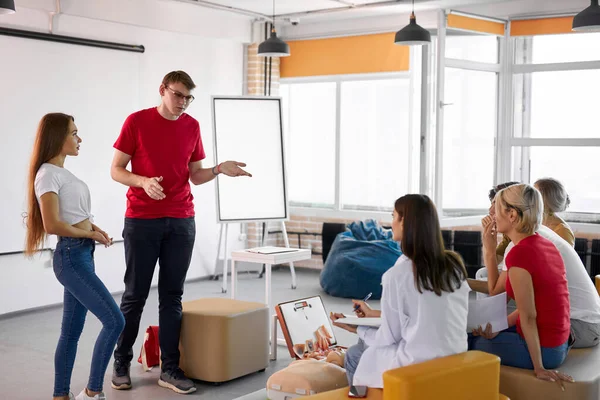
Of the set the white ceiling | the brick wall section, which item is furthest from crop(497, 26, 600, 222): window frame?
the brick wall section

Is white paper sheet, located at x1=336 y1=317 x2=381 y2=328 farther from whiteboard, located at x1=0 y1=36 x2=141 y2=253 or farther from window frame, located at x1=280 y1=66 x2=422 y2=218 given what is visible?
window frame, located at x1=280 y1=66 x2=422 y2=218

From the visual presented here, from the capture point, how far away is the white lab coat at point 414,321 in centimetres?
284

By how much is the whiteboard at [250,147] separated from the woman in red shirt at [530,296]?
3.50 m

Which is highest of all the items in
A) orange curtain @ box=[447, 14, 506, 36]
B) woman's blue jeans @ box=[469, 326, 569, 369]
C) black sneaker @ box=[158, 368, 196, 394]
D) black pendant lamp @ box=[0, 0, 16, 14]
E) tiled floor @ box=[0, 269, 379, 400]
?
orange curtain @ box=[447, 14, 506, 36]

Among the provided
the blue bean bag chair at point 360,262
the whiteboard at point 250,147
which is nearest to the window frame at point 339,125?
the blue bean bag chair at point 360,262

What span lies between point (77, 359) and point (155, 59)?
3609 mm

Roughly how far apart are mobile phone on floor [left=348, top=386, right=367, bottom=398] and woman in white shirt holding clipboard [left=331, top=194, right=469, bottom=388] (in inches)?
4.4

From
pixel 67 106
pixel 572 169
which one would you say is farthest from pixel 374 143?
pixel 67 106

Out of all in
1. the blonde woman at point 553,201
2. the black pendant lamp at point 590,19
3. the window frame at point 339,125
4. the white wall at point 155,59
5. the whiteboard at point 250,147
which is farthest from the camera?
the window frame at point 339,125

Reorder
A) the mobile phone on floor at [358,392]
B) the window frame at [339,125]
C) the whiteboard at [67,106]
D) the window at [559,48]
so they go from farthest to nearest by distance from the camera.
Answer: the window frame at [339,125] → the window at [559,48] → the whiteboard at [67,106] → the mobile phone on floor at [358,392]

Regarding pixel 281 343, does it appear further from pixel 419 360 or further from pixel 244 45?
pixel 244 45

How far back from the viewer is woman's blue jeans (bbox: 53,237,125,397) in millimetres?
3623

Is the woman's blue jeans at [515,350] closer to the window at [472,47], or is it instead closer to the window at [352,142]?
the window at [472,47]

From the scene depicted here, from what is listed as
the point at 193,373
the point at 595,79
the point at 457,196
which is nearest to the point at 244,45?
the point at 457,196
